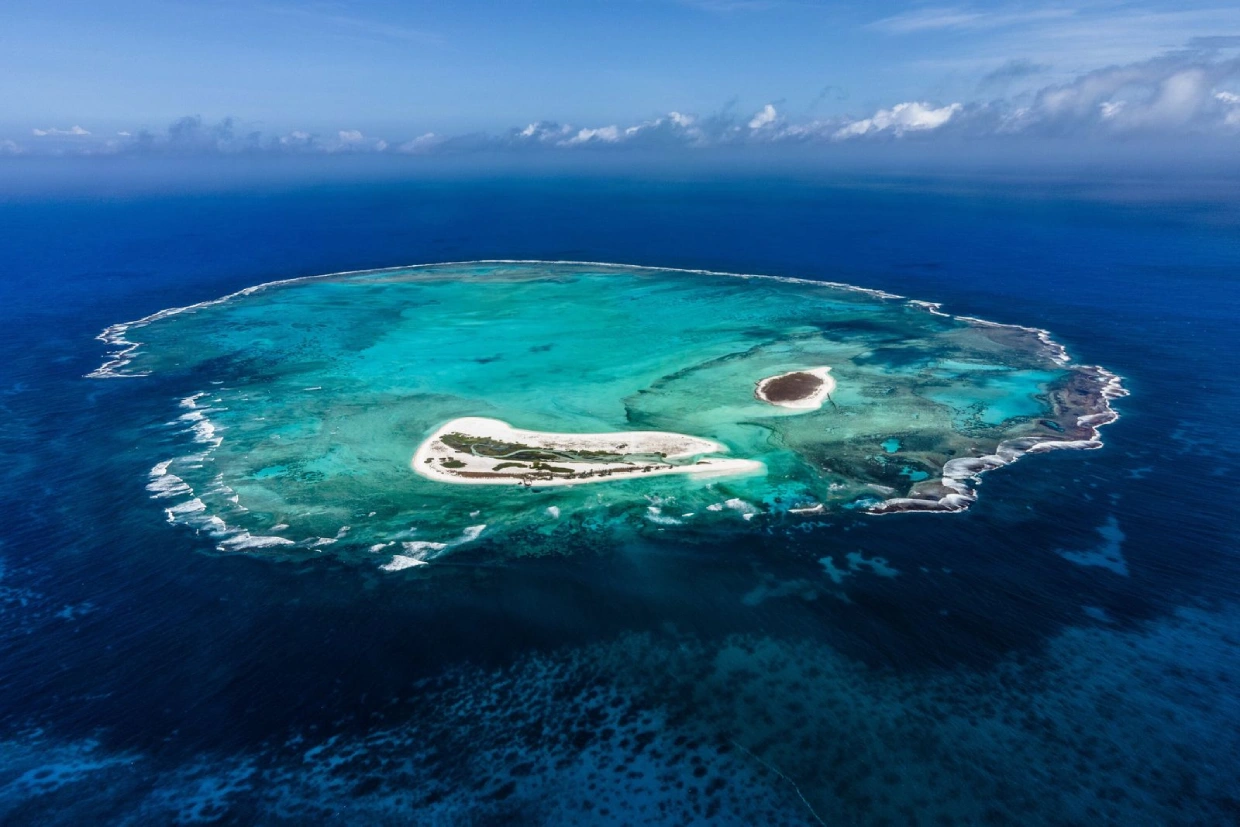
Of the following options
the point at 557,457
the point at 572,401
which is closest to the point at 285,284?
the point at 572,401

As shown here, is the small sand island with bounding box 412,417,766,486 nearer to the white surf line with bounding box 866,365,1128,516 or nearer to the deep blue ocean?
the deep blue ocean

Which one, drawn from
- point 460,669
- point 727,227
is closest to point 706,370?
point 460,669

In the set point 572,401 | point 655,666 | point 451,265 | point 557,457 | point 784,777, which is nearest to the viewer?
point 784,777

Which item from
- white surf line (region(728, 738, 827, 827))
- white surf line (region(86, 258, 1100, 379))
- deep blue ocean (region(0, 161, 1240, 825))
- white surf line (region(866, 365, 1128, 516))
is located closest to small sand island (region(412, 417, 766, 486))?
deep blue ocean (region(0, 161, 1240, 825))

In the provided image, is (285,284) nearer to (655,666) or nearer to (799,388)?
(799,388)

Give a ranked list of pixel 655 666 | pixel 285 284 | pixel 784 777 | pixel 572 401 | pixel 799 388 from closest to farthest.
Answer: pixel 784 777 < pixel 655 666 < pixel 572 401 < pixel 799 388 < pixel 285 284

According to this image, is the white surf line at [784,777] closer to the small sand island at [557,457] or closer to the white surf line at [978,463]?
the white surf line at [978,463]

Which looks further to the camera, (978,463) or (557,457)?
(557,457)
